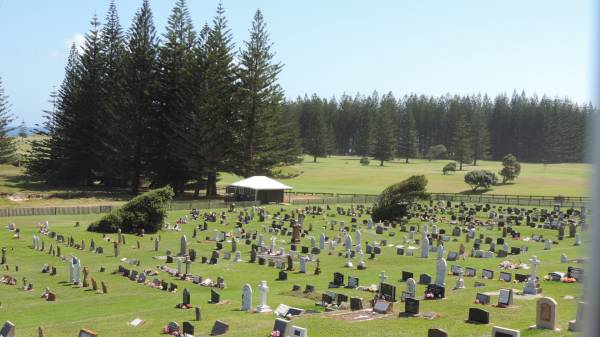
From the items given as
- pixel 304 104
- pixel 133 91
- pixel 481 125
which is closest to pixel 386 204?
pixel 133 91

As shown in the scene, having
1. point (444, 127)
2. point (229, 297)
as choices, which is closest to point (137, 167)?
point (229, 297)

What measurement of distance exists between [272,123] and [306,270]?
139 ft

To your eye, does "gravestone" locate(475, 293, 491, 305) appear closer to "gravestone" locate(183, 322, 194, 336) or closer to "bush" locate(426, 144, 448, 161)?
"gravestone" locate(183, 322, 194, 336)

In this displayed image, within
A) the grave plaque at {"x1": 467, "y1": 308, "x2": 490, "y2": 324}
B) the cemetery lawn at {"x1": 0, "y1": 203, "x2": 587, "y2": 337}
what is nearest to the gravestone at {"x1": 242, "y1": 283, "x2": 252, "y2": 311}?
the cemetery lawn at {"x1": 0, "y1": 203, "x2": 587, "y2": 337}

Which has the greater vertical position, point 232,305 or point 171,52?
point 171,52

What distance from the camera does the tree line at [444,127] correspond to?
4806 inches

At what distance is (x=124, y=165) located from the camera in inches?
2510

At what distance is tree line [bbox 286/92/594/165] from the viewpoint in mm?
122062

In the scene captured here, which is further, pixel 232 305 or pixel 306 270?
pixel 306 270

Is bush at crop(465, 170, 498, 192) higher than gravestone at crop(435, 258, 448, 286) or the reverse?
higher

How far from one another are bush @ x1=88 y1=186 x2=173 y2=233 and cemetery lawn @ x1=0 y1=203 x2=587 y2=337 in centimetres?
181

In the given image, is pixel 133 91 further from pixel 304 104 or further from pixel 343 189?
pixel 304 104

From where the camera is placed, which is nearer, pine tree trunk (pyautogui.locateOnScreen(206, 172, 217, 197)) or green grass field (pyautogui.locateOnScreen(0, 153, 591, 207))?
green grass field (pyautogui.locateOnScreen(0, 153, 591, 207))

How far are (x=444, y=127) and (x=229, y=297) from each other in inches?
5387
